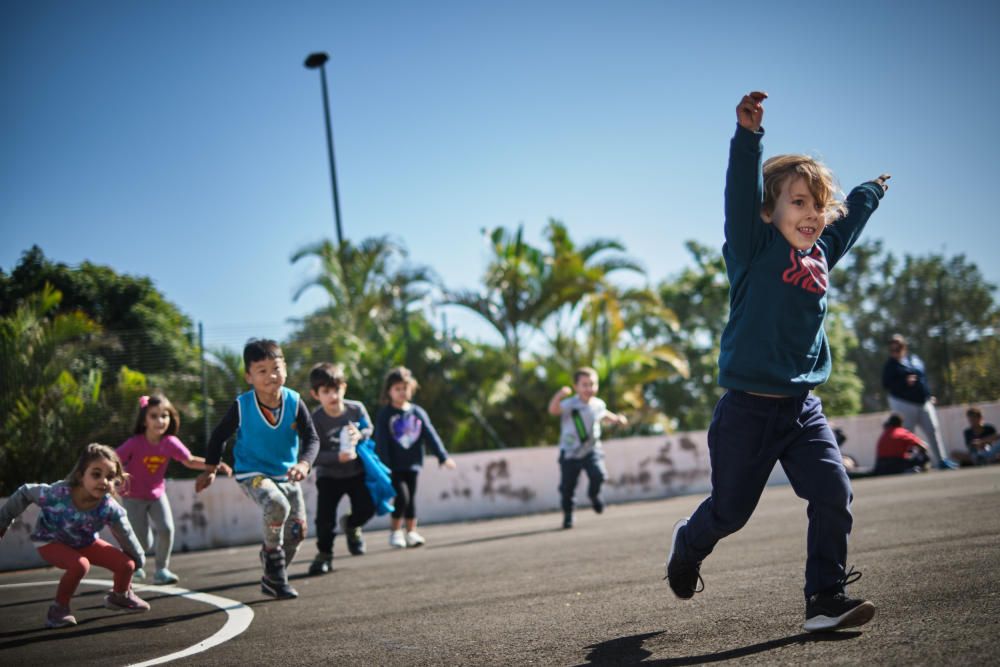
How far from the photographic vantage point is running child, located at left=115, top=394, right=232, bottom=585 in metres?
8.10

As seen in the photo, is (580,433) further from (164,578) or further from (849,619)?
(849,619)

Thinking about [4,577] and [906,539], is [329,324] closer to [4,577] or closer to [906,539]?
[4,577]

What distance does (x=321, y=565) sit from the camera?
750 centimetres

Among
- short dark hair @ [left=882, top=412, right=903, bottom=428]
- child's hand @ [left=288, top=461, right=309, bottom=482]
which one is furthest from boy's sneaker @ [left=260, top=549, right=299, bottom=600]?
short dark hair @ [left=882, top=412, right=903, bottom=428]

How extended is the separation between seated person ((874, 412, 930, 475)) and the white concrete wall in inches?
105

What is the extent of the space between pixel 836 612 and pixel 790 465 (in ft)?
1.93

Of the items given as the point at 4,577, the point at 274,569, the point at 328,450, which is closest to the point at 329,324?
the point at 4,577

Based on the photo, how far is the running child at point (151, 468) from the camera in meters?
8.10

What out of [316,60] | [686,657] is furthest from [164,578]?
[316,60]

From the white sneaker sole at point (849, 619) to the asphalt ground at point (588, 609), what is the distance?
1.6 inches

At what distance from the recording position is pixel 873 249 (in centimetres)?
4994

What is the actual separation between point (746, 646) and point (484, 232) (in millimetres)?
16854

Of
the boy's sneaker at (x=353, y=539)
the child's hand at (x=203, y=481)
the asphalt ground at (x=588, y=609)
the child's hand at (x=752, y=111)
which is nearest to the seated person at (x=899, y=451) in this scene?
the asphalt ground at (x=588, y=609)

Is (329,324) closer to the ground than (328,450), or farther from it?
farther from it
